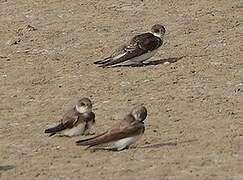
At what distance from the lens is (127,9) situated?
1703 centimetres

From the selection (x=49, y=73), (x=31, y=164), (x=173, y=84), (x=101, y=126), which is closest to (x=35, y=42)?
(x=49, y=73)

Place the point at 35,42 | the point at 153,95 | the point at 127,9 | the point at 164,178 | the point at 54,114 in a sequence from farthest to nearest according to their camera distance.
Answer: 1. the point at 127,9
2. the point at 35,42
3. the point at 153,95
4. the point at 54,114
5. the point at 164,178

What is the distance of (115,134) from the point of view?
30.1ft

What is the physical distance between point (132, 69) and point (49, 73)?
3.97ft

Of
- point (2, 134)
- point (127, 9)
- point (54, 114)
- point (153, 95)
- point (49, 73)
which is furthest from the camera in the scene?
point (127, 9)

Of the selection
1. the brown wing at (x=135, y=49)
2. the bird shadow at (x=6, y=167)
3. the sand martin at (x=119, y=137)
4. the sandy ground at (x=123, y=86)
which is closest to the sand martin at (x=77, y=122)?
the sandy ground at (x=123, y=86)

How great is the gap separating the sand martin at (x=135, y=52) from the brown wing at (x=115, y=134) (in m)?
4.22

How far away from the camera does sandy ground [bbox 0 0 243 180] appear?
348 inches

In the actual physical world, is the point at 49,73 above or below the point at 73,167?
above

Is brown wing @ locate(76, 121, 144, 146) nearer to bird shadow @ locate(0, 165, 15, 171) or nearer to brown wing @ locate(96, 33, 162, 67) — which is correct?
bird shadow @ locate(0, 165, 15, 171)

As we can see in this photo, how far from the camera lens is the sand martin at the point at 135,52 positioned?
44.2 feet

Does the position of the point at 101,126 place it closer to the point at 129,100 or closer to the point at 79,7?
the point at 129,100

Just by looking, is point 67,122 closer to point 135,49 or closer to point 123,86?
point 123,86

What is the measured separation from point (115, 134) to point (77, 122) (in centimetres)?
87
